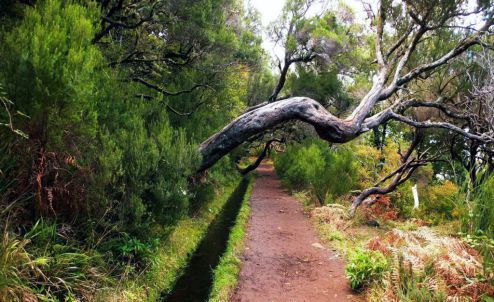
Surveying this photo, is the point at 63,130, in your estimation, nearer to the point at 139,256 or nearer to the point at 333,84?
the point at 139,256

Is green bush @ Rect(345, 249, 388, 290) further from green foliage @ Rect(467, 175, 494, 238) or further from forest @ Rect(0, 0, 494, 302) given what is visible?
green foliage @ Rect(467, 175, 494, 238)

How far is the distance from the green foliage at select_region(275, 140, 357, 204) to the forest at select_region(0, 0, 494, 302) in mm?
82

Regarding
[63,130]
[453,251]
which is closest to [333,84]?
[453,251]

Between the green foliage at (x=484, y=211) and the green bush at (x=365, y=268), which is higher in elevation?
the green foliage at (x=484, y=211)

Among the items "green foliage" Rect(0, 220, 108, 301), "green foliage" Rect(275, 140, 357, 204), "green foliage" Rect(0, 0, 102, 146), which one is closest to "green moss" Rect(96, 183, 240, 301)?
"green foliage" Rect(0, 220, 108, 301)

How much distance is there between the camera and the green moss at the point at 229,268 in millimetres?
5477

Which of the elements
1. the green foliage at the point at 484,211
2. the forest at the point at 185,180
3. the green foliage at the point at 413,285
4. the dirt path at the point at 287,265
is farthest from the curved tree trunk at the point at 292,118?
the green foliage at the point at 413,285

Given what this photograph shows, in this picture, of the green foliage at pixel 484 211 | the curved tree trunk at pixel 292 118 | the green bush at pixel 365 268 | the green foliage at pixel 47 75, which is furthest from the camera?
the curved tree trunk at pixel 292 118

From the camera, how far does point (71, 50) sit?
382 centimetres

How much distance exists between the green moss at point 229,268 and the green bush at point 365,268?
1948 millimetres

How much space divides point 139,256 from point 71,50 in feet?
10.6

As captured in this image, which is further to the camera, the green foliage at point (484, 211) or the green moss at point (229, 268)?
the green moss at point (229, 268)

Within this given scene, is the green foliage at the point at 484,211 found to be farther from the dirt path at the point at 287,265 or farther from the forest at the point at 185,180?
the dirt path at the point at 287,265

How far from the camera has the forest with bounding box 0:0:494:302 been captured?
384 centimetres
